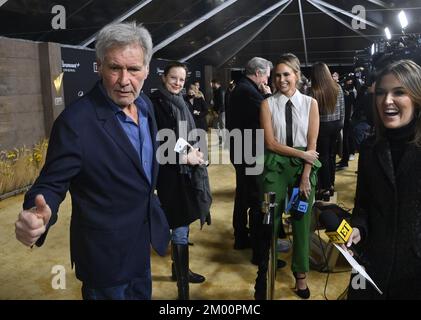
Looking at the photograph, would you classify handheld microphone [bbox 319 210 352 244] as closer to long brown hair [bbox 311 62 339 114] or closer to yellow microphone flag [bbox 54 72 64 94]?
long brown hair [bbox 311 62 339 114]

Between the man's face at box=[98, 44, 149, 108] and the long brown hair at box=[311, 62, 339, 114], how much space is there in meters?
2.74

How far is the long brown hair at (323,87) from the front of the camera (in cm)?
371

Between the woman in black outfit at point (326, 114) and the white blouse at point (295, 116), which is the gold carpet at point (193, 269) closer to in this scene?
the white blouse at point (295, 116)

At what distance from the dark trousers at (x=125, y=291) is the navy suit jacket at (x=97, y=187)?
0.04 metres

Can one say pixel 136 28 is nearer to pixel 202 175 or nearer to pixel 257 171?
pixel 202 175

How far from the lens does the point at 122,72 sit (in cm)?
128

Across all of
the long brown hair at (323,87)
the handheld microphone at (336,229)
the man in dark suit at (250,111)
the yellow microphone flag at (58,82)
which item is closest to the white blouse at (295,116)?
the man in dark suit at (250,111)

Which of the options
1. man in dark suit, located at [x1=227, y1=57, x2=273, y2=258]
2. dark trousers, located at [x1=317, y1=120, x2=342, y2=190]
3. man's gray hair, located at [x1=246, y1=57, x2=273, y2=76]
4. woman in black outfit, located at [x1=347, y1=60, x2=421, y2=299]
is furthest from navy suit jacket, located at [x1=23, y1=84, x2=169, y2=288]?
dark trousers, located at [x1=317, y1=120, x2=342, y2=190]

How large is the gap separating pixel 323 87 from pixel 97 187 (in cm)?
297

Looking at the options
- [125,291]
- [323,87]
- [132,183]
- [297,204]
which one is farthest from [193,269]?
[323,87]

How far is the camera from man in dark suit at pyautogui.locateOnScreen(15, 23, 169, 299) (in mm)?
1201

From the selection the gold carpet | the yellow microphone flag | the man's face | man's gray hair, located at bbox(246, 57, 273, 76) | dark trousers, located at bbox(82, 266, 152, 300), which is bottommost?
the gold carpet

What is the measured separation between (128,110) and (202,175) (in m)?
1.03

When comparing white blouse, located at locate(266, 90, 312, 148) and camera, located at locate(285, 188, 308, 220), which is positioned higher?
white blouse, located at locate(266, 90, 312, 148)
